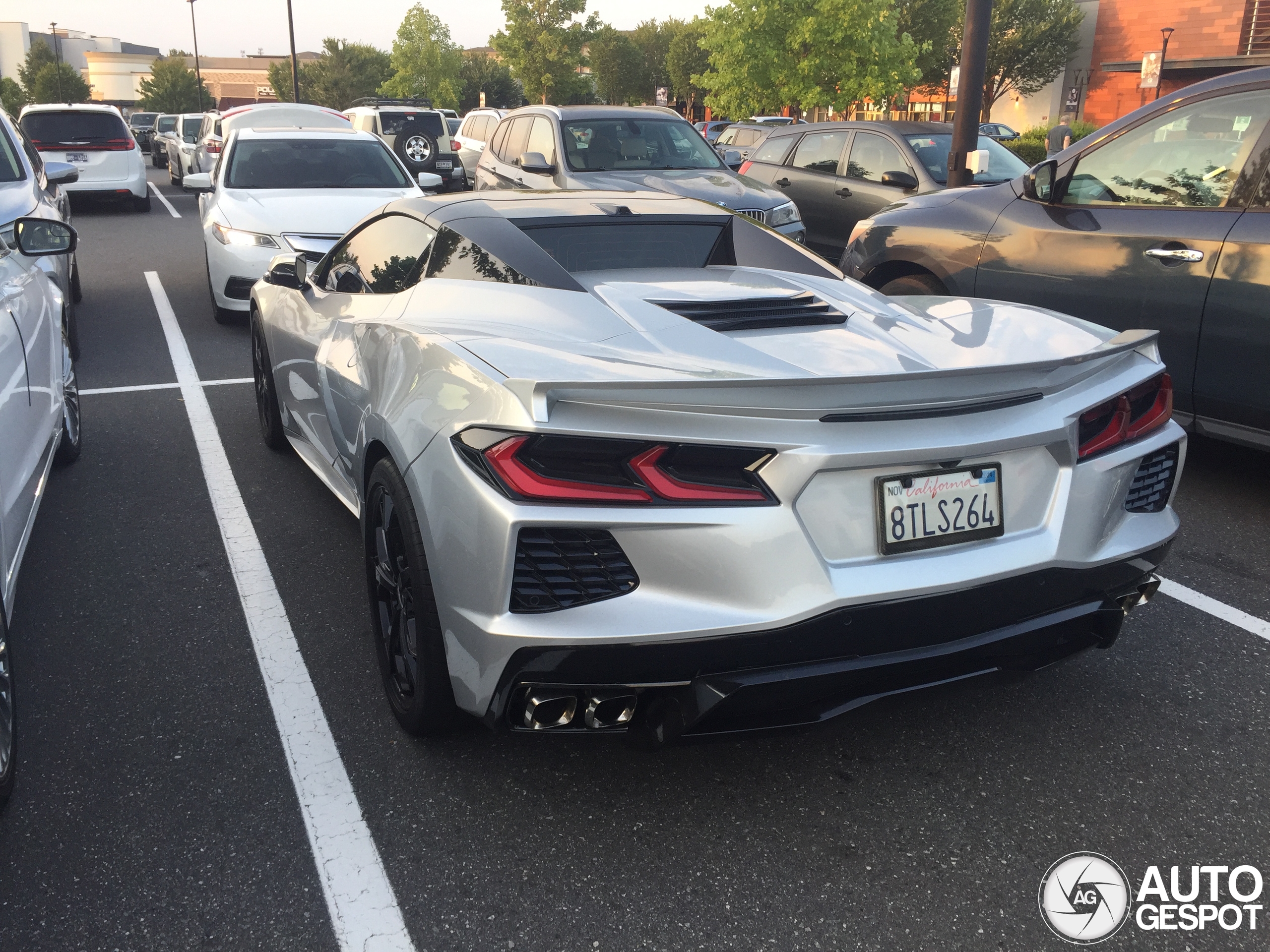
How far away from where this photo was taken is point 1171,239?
477 cm

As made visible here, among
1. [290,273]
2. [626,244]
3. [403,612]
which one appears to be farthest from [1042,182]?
[403,612]

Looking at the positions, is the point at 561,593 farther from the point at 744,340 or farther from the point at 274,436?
the point at 274,436

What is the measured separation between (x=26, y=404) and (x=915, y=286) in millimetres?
4634

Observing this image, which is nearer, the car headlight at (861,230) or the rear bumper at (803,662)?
the rear bumper at (803,662)

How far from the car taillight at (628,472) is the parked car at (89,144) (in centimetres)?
1799

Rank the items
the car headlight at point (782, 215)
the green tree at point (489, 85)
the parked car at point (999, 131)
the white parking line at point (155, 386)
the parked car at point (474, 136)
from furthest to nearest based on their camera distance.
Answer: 1. the green tree at point (489, 85)
2. the parked car at point (999, 131)
3. the parked car at point (474, 136)
4. the car headlight at point (782, 215)
5. the white parking line at point (155, 386)

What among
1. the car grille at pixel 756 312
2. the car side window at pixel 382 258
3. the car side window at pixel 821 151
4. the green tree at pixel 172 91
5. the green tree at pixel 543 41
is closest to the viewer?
the car grille at pixel 756 312

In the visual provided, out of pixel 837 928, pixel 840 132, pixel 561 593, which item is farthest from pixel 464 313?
pixel 840 132

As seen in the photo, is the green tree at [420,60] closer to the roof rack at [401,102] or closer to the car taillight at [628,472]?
the roof rack at [401,102]

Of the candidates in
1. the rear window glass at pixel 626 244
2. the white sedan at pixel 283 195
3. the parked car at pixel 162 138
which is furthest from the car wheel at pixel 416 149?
the rear window glass at pixel 626 244

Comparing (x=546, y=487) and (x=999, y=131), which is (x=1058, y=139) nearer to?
(x=546, y=487)

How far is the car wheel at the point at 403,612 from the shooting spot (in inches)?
104

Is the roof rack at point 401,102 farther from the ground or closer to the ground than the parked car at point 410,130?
farther from the ground

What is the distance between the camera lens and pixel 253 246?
27.8 feet
